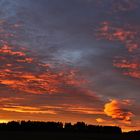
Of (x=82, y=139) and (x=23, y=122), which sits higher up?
(x=23, y=122)

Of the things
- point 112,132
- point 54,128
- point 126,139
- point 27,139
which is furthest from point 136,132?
point 27,139

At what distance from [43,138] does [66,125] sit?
26310 millimetres

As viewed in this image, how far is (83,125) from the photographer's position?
94.5 meters

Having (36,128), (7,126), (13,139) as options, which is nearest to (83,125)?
(36,128)

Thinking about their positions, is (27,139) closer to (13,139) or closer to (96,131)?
(13,139)

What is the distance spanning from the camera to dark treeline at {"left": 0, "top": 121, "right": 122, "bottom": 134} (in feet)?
292

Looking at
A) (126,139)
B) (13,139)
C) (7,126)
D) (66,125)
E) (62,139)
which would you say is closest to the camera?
(13,139)

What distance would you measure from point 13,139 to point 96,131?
34.0 m

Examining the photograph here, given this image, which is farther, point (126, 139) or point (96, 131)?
point (96, 131)

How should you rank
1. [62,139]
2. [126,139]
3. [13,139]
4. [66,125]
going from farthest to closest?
[66,125], [126,139], [62,139], [13,139]

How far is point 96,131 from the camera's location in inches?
3688

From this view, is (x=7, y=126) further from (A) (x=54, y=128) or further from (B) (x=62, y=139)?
(B) (x=62, y=139)

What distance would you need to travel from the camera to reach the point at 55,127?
A: 91000 mm

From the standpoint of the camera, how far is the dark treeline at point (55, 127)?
292ft
